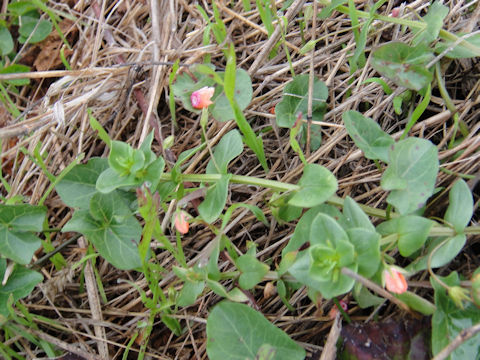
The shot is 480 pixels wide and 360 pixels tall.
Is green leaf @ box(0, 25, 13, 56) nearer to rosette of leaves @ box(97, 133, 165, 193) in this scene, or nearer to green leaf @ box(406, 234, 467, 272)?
rosette of leaves @ box(97, 133, 165, 193)

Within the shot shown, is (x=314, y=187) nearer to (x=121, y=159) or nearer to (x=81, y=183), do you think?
(x=121, y=159)

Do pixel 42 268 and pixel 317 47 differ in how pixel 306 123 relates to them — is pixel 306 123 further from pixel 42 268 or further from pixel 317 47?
pixel 42 268

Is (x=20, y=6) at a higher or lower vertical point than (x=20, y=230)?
higher

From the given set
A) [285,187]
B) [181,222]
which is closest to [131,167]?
[181,222]

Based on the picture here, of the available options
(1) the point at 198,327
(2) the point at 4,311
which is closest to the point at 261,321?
(1) the point at 198,327

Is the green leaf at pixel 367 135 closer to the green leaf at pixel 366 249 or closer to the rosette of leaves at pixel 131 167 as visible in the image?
the green leaf at pixel 366 249

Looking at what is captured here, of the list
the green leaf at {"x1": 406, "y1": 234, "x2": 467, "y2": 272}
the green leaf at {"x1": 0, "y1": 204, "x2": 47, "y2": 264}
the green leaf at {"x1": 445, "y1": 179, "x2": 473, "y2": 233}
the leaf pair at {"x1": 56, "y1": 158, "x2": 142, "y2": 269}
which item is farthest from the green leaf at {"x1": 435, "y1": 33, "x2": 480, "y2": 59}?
the green leaf at {"x1": 0, "y1": 204, "x2": 47, "y2": 264}
